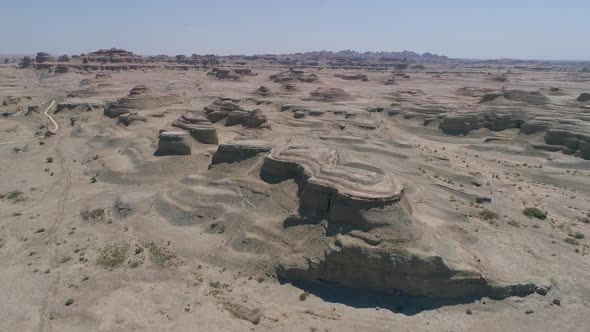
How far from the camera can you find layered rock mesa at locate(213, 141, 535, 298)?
21234 millimetres

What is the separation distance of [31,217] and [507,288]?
100 ft

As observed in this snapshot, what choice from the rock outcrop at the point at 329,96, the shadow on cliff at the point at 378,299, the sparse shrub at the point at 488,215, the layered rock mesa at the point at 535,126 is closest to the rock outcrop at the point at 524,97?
the layered rock mesa at the point at 535,126

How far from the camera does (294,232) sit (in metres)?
25.6

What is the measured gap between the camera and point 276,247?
25.1 meters

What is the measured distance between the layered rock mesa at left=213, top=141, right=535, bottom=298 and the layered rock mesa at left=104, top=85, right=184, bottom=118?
44.7 meters

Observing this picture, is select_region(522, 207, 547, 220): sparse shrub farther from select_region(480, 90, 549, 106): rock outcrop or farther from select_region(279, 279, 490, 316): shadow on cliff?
select_region(480, 90, 549, 106): rock outcrop

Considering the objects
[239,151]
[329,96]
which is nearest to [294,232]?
[239,151]

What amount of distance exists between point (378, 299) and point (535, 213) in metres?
15.9

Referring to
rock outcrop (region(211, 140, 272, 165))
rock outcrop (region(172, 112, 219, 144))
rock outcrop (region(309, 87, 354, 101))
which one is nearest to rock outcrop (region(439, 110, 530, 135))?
rock outcrop (region(309, 87, 354, 101))

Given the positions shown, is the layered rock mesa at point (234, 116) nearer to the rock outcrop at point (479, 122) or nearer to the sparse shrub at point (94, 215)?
the rock outcrop at point (479, 122)

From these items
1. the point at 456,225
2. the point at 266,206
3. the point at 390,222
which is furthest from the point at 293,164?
the point at 456,225

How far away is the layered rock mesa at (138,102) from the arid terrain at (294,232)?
1078cm

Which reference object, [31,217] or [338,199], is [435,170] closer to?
[338,199]

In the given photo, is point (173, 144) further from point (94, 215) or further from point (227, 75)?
point (227, 75)
